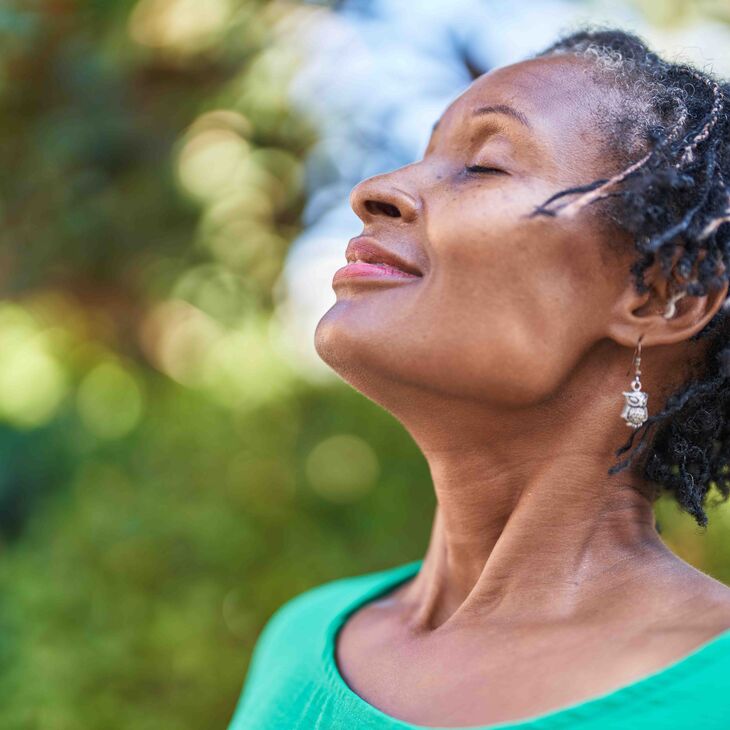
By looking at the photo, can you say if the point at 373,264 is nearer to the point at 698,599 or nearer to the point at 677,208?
the point at 677,208

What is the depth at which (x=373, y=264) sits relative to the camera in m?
1.81

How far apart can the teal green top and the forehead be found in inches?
35.0

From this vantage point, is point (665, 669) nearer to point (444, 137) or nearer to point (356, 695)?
point (356, 695)

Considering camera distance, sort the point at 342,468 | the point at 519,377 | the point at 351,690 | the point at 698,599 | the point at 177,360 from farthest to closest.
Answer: the point at 177,360
the point at 342,468
the point at 351,690
the point at 519,377
the point at 698,599

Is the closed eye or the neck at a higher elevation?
the closed eye

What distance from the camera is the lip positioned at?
1.76m

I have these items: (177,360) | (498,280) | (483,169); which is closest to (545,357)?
(498,280)

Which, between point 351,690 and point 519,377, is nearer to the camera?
point 519,377

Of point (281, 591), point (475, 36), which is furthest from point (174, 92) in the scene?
point (281, 591)

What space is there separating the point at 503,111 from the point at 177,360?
3.52m

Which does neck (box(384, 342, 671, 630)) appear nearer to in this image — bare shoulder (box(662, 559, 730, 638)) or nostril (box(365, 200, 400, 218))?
bare shoulder (box(662, 559, 730, 638))

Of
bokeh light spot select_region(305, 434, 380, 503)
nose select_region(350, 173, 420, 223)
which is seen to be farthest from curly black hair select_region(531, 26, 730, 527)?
bokeh light spot select_region(305, 434, 380, 503)

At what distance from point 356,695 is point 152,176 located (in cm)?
365

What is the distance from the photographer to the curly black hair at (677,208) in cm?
167
